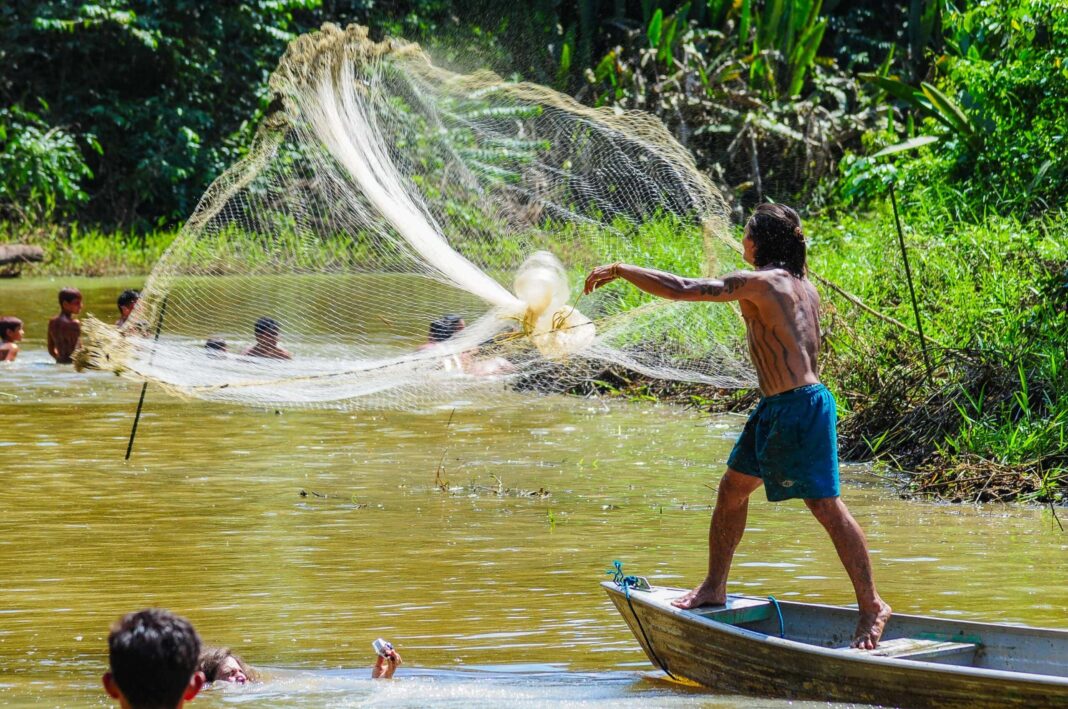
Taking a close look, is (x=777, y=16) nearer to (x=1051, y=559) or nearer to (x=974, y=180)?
(x=974, y=180)

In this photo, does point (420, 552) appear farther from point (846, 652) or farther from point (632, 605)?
point (846, 652)

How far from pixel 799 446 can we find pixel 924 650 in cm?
71

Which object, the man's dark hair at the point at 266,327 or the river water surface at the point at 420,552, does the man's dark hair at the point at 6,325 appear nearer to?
the river water surface at the point at 420,552

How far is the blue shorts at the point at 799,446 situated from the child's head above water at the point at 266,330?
4153 mm

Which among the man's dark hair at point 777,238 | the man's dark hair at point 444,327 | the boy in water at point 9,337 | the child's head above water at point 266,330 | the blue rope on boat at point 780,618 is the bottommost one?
the boy in water at point 9,337

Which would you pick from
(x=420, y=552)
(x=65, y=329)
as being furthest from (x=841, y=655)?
(x=65, y=329)

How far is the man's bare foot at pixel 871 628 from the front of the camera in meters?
4.64

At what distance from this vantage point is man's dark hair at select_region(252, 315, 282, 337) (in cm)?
840

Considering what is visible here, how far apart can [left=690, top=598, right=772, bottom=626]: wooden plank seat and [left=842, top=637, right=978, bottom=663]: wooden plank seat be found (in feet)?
1.14

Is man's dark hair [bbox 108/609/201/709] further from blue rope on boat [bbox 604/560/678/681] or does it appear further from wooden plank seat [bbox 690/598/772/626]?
wooden plank seat [bbox 690/598/772/626]

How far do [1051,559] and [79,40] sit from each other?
69.5 ft

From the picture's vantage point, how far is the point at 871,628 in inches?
183

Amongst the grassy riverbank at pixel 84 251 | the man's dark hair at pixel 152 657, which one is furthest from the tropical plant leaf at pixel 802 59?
the man's dark hair at pixel 152 657

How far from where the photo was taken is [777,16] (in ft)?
57.9
